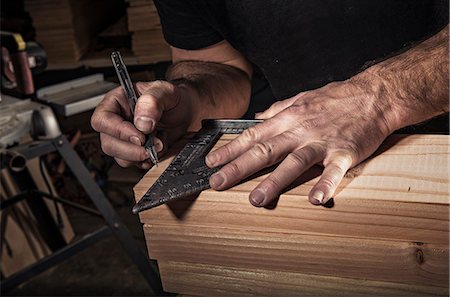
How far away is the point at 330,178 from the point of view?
65 cm

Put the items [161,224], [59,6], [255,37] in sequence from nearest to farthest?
1. [161,224]
2. [255,37]
3. [59,6]

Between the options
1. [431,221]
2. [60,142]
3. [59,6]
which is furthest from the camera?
[59,6]

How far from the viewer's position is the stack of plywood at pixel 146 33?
2689 millimetres

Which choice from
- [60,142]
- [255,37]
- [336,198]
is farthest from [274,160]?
[60,142]

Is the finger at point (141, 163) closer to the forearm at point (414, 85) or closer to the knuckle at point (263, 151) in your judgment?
the knuckle at point (263, 151)

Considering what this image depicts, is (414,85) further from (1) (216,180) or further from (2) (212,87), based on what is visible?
(2) (212,87)

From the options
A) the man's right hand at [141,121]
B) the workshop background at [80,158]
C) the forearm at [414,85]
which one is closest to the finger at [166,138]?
the man's right hand at [141,121]

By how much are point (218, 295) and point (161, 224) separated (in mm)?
141

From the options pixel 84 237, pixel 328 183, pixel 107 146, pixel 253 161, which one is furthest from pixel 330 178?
pixel 84 237

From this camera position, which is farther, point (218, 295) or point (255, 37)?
point (255, 37)

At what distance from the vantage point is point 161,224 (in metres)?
0.72

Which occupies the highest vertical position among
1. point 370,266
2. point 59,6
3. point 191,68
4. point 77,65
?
point 370,266

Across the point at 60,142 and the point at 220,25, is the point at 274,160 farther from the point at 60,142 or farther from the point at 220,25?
the point at 60,142

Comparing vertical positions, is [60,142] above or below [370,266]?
below
